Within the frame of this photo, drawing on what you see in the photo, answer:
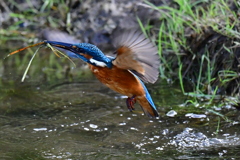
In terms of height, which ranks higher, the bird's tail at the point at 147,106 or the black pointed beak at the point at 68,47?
the black pointed beak at the point at 68,47

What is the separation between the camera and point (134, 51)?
324cm

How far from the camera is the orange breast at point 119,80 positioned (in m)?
3.44

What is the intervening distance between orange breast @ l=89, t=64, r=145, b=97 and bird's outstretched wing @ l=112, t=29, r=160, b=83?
5.4 inches

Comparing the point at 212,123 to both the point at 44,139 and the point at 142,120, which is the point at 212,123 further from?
the point at 44,139

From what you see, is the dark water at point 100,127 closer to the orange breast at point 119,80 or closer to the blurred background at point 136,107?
the blurred background at point 136,107

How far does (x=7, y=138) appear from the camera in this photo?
3861 mm

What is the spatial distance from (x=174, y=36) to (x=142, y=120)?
1476 mm

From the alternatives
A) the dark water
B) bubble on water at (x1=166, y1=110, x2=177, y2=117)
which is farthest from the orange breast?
bubble on water at (x1=166, y1=110, x2=177, y2=117)

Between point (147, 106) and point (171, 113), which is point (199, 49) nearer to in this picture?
point (171, 113)

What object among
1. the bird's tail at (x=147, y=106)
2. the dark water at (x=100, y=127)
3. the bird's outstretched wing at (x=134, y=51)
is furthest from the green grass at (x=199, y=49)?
the bird's outstretched wing at (x=134, y=51)

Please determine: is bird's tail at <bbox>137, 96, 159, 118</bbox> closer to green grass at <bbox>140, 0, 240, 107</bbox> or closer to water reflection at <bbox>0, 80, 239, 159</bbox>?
water reflection at <bbox>0, 80, 239, 159</bbox>

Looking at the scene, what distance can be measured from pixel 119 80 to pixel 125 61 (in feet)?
0.93

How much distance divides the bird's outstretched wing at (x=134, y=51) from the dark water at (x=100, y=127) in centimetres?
70

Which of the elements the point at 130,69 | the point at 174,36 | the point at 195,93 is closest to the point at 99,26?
the point at 174,36
